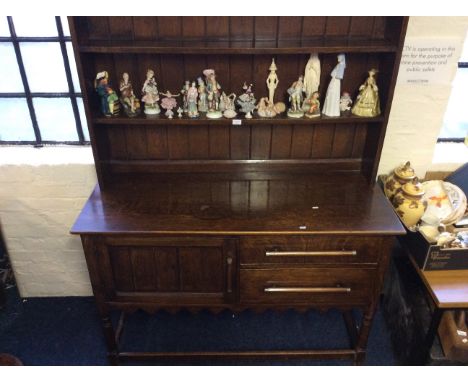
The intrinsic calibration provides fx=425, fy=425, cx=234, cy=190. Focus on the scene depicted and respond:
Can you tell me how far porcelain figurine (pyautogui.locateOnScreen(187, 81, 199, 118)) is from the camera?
2.04m

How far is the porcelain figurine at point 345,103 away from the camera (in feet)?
6.88

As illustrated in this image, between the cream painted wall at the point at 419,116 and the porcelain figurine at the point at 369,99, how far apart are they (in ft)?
0.83

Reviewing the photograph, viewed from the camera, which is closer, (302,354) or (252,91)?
(252,91)

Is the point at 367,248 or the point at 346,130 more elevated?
the point at 346,130

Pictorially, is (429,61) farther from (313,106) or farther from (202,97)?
(202,97)

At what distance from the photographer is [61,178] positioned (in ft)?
7.82

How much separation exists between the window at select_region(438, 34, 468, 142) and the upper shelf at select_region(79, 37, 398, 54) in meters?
0.71

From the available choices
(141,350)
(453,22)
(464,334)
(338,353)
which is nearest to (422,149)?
(453,22)

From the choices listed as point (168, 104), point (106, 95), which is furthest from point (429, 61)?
point (106, 95)

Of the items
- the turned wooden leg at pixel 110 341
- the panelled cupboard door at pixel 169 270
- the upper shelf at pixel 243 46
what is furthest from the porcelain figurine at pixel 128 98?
the turned wooden leg at pixel 110 341

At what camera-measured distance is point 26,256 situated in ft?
8.60

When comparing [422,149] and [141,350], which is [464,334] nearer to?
[422,149]

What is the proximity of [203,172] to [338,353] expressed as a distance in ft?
4.05

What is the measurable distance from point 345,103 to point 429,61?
481 mm
